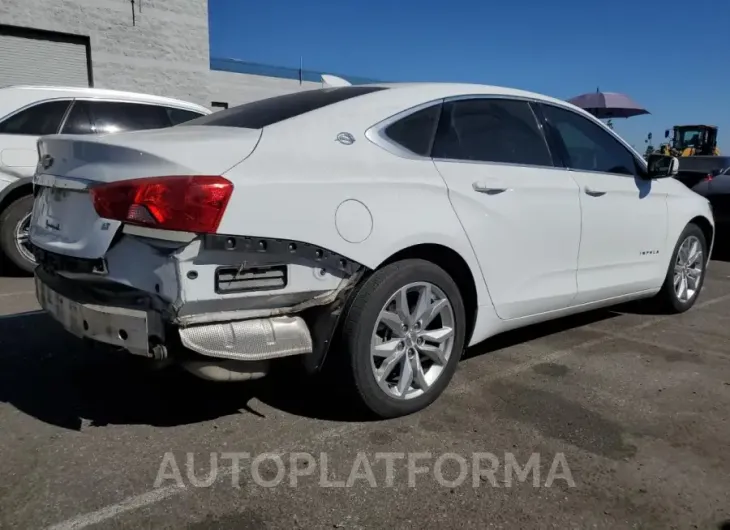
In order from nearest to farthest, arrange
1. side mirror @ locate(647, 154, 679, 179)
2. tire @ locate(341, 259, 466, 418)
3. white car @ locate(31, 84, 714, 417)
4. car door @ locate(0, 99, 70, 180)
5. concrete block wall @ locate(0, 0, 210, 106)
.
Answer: white car @ locate(31, 84, 714, 417) → tire @ locate(341, 259, 466, 418) → side mirror @ locate(647, 154, 679, 179) → car door @ locate(0, 99, 70, 180) → concrete block wall @ locate(0, 0, 210, 106)

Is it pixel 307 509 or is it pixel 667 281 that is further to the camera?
pixel 667 281

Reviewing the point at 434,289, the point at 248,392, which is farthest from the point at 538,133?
the point at 248,392

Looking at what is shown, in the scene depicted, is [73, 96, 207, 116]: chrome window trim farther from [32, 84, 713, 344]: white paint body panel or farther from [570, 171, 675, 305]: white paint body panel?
[570, 171, 675, 305]: white paint body panel

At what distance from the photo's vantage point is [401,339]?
312 centimetres

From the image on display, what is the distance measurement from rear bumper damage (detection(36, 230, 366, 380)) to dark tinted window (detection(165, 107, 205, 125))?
4605 mm

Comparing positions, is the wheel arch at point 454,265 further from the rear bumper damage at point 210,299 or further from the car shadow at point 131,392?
the car shadow at point 131,392

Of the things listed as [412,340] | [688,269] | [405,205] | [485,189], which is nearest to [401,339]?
[412,340]

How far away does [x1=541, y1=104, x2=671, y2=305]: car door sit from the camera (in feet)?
13.4

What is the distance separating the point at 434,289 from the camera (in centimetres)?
320

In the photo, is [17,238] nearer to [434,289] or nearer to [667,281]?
[434,289]

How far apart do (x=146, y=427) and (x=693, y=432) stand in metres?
2.66

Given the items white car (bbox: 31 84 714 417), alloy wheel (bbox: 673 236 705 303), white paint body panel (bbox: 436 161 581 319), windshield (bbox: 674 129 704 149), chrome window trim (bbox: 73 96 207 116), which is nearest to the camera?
white car (bbox: 31 84 714 417)

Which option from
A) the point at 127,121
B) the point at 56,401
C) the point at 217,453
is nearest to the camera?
the point at 217,453

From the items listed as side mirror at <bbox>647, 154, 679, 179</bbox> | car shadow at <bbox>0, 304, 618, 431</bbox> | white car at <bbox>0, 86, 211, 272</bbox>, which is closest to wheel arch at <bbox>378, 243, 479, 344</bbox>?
car shadow at <bbox>0, 304, 618, 431</bbox>
